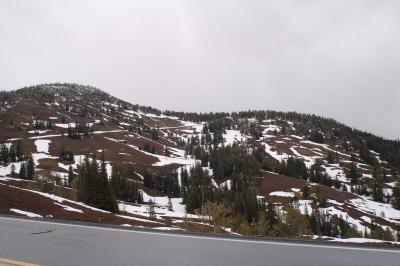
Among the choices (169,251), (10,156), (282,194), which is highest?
(10,156)

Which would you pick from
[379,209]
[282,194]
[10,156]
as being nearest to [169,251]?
[282,194]

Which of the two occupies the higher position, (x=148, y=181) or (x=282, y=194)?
(x=148, y=181)

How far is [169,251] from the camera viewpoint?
9969mm

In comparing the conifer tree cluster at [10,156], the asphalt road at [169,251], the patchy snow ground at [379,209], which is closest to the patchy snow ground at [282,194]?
the patchy snow ground at [379,209]

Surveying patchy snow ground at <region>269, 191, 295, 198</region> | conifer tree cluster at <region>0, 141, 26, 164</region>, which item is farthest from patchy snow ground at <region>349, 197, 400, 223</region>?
conifer tree cluster at <region>0, 141, 26, 164</region>

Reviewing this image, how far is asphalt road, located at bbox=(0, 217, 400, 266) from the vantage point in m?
8.59

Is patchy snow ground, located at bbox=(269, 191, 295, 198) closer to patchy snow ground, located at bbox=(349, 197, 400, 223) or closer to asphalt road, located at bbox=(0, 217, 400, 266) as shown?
patchy snow ground, located at bbox=(349, 197, 400, 223)

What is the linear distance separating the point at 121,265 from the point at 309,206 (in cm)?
17540

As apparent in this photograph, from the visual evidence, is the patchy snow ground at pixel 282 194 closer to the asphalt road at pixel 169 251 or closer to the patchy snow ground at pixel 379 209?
the patchy snow ground at pixel 379 209

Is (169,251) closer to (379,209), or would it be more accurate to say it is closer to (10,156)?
(10,156)

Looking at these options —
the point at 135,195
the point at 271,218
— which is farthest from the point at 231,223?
the point at 135,195

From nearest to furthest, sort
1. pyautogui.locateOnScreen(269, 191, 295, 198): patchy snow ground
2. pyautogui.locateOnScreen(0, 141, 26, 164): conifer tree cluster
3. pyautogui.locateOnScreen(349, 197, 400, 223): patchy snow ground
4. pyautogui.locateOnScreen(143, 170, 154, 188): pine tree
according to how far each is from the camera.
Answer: pyautogui.locateOnScreen(349, 197, 400, 223): patchy snow ground, pyautogui.locateOnScreen(0, 141, 26, 164): conifer tree cluster, pyautogui.locateOnScreen(143, 170, 154, 188): pine tree, pyautogui.locateOnScreen(269, 191, 295, 198): patchy snow ground

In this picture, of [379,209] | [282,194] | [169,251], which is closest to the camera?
[169,251]

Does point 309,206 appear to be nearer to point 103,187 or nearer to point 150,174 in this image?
point 150,174
